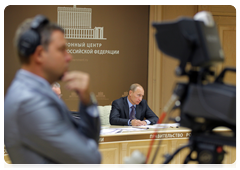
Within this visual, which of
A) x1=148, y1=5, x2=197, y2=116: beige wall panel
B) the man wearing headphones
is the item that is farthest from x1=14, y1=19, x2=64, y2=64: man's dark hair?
x1=148, y1=5, x2=197, y2=116: beige wall panel

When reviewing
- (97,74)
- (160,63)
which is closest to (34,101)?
(97,74)

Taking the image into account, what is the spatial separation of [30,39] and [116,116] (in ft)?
9.47

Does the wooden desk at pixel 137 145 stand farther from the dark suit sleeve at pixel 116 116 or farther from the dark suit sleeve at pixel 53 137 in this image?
the dark suit sleeve at pixel 53 137

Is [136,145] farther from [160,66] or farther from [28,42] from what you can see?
[160,66]

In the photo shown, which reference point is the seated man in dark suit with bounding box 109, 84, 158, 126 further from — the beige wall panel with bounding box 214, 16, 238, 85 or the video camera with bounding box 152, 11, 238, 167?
the video camera with bounding box 152, 11, 238, 167

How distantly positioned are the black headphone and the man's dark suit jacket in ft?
8.97

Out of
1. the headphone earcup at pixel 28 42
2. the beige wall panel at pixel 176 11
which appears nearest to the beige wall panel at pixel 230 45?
the beige wall panel at pixel 176 11

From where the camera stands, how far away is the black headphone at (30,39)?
961mm

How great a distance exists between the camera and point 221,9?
17.5ft

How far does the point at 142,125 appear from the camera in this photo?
3531mm

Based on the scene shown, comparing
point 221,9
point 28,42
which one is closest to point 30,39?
point 28,42

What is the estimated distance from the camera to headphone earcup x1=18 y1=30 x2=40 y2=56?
0.96m

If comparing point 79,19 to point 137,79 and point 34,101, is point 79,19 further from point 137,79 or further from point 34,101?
point 34,101

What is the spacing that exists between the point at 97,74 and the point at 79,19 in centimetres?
106
